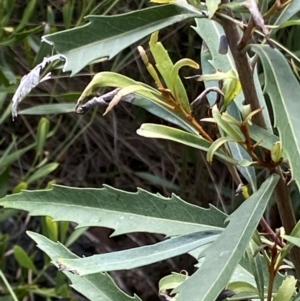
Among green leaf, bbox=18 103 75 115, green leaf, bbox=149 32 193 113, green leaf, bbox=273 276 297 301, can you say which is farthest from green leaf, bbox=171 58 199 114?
green leaf, bbox=18 103 75 115

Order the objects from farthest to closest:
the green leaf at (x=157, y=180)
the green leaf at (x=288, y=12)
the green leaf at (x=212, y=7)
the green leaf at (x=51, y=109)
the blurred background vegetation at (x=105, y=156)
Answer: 1. the green leaf at (x=157, y=180)
2. the blurred background vegetation at (x=105, y=156)
3. the green leaf at (x=51, y=109)
4. the green leaf at (x=288, y=12)
5. the green leaf at (x=212, y=7)

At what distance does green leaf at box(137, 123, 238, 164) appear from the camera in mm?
424

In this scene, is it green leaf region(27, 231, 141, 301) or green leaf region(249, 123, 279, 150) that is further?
green leaf region(27, 231, 141, 301)

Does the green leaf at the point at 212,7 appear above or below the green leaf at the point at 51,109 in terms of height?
above

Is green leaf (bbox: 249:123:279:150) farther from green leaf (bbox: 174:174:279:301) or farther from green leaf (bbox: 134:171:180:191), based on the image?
green leaf (bbox: 134:171:180:191)

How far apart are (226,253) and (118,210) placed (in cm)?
10

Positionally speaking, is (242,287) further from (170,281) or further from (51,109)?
(51,109)

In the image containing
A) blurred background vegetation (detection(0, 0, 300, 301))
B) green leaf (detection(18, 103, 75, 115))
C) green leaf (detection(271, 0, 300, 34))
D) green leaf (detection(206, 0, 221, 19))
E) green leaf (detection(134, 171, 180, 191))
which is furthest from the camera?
green leaf (detection(134, 171, 180, 191))

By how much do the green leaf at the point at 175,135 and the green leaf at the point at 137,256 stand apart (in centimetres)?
7

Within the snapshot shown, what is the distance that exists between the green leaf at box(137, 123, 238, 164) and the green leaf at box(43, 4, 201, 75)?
0.20 feet

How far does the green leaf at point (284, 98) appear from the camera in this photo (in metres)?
0.37

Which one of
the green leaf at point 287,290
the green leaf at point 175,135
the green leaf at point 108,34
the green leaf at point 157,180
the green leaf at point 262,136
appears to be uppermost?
the green leaf at point 108,34

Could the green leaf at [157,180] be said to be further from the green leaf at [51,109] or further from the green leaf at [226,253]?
the green leaf at [226,253]

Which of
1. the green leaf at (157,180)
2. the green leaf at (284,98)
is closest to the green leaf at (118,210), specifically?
the green leaf at (284,98)
